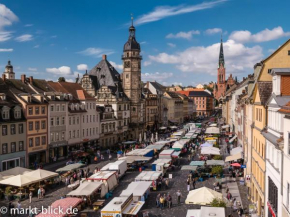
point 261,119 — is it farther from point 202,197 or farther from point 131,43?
point 131,43

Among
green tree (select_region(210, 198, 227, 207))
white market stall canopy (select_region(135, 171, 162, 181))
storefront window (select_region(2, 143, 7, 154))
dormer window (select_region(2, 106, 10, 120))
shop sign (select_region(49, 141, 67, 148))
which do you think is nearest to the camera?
green tree (select_region(210, 198, 227, 207))

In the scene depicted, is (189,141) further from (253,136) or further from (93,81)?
(253,136)

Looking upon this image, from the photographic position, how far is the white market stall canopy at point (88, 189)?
3032cm

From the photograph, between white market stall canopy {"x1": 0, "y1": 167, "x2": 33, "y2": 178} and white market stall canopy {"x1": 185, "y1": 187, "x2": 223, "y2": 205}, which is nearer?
white market stall canopy {"x1": 185, "y1": 187, "x2": 223, "y2": 205}

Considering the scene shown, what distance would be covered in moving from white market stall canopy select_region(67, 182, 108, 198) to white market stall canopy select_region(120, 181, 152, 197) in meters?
2.95

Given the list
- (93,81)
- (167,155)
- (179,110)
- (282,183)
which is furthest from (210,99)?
(282,183)

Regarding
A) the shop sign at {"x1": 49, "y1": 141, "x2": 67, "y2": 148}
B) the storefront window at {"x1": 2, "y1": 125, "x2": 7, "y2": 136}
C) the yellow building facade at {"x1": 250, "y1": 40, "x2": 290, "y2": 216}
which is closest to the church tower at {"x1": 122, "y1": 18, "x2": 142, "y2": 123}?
the shop sign at {"x1": 49, "y1": 141, "x2": 67, "y2": 148}

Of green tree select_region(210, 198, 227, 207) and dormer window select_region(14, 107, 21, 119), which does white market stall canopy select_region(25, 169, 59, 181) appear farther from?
green tree select_region(210, 198, 227, 207)

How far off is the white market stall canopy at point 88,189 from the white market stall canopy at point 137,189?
2.95 metres

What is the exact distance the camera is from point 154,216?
2888 centimetres

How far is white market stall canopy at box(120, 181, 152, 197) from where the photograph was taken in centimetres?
2970

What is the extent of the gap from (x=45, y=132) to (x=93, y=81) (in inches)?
1331

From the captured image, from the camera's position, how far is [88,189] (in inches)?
1228

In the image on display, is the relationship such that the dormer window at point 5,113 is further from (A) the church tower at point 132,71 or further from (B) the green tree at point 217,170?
(A) the church tower at point 132,71
